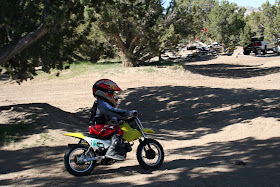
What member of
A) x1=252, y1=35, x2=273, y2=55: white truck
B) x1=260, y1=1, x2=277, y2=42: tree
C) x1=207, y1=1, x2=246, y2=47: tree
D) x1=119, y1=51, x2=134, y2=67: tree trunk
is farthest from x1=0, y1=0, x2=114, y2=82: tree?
x1=207, y1=1, x2=246, y2=47: tree

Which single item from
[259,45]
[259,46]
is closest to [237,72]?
[259,46]

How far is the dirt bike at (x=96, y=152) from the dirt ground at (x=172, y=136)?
174 millimetres

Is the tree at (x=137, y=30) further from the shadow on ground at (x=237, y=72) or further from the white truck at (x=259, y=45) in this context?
the white truck at (x=259, y=45)

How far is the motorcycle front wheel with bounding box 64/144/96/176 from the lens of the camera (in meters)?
5.16

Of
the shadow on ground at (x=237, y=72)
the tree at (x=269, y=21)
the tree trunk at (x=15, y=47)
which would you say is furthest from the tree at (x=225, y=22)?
the tree trunk at (x=15, y=47)

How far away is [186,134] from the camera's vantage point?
9398mm

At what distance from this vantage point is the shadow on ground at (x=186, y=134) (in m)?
5.00

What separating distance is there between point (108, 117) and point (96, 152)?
652 mm

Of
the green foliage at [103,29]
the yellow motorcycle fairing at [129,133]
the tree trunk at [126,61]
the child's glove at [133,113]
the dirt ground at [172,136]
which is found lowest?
the dirt ground at [172,136]

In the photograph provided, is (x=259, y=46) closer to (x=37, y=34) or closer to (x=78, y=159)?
(x=37, y=34)

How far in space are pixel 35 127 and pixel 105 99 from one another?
3347 mm

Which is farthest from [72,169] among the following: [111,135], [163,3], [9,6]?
[163,3]

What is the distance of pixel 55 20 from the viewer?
28.7 ft

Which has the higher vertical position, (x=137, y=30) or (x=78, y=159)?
(x=137, y=30)
